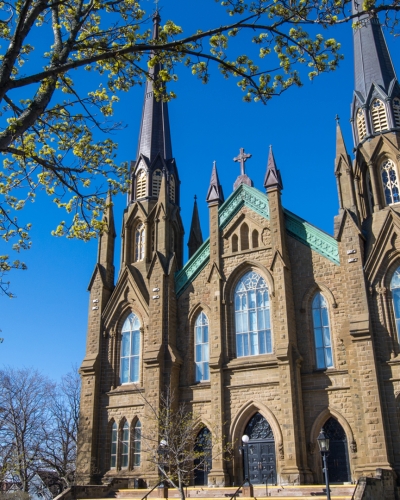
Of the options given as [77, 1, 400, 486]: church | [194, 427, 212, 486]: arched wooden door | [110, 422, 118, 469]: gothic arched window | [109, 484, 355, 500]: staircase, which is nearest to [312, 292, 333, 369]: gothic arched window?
[77, 1, 400, 486]: church

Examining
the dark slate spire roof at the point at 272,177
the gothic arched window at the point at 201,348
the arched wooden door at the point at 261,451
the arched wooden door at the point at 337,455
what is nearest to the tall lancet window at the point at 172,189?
the dark slate spire roof at the point at 272,177

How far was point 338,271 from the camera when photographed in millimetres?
24656

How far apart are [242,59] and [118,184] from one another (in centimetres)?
379

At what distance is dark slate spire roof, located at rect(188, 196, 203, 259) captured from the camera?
3412 cm

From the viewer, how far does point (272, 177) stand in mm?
27125

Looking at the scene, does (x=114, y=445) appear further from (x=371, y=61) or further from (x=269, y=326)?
(x=371, y=61)

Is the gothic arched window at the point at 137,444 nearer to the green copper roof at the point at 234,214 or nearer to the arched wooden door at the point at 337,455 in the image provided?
the green copper roof at the point at 234,214

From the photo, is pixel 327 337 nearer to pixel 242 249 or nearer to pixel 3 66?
pixel 242 249

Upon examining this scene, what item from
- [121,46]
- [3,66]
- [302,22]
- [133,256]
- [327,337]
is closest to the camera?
[3,66]

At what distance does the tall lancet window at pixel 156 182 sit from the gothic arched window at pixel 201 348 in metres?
8.80

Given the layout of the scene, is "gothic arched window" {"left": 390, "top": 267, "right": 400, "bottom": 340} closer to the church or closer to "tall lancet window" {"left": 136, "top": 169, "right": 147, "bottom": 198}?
the church

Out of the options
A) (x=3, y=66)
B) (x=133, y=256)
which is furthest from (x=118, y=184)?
(x=133, y=256)

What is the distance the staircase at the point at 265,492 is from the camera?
19.5 metres

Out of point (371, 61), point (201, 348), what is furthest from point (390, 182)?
point (201, 348)
